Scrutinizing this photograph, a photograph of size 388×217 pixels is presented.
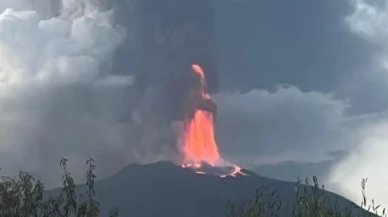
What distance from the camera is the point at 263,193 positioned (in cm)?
2858

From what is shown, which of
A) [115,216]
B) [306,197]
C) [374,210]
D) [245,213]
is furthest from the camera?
[115,216]

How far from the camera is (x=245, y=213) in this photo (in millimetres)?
27625

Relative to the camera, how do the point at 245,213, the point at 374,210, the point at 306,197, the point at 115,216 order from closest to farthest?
the point at 374,210, the point at 306,197, the point at 245,213, the point at 115,216

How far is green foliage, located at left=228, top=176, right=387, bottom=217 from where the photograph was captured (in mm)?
25266

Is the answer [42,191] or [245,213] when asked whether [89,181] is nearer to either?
[42,191]

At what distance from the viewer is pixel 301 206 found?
84.7 ft

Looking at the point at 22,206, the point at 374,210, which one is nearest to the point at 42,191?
the point at 22,206

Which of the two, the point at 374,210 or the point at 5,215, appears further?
the point at 5,215

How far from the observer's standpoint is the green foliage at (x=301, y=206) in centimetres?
2527

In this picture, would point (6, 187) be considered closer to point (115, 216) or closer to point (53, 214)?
point (53, 214)

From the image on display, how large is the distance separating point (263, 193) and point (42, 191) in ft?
32.9

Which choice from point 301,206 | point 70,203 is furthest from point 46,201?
point 301,206

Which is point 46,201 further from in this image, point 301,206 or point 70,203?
point 301,206

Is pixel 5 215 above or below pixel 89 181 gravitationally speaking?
below
